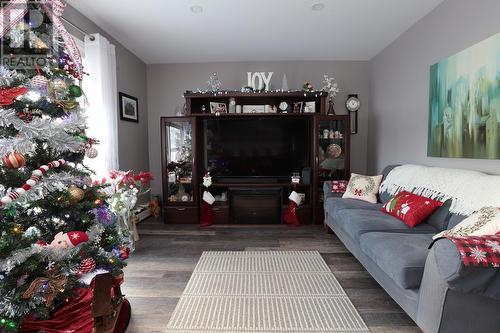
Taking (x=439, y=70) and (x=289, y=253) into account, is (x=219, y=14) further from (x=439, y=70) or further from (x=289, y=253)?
(x=289, y=253)

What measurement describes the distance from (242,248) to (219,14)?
2.41 metres

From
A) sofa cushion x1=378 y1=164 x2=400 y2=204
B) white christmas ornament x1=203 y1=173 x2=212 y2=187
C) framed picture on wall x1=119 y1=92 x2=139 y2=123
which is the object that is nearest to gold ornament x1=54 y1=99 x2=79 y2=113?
framed picture on wall x1=119 y1=92 x2=139 y2=123

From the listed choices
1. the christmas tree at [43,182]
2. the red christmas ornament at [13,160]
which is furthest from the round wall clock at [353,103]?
the red christmas ornament at [13,160]

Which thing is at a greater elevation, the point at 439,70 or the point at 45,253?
the point at 439,70

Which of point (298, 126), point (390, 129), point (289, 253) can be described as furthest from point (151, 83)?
point (390, 129)

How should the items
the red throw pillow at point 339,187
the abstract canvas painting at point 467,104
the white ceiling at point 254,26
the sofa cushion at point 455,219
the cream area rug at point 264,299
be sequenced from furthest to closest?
the red throw pillow at point 339,187, the white ceiling at point 254,26, the abstract canvas painting at point 467,104, the sofa cushion at point 455,219, the cream area rug at point 264,299

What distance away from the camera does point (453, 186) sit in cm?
207

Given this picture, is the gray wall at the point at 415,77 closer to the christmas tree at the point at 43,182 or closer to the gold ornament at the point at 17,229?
the christmas tree at the point at 43,182

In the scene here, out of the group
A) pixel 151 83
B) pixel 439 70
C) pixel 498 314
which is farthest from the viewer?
pixel 151 83

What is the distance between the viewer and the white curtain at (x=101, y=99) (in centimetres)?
272

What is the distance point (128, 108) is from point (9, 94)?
237 cm

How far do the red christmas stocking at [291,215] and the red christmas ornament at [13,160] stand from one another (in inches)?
116

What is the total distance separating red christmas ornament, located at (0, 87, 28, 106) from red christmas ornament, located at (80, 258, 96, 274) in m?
0.93

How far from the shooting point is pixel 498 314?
1250mm
